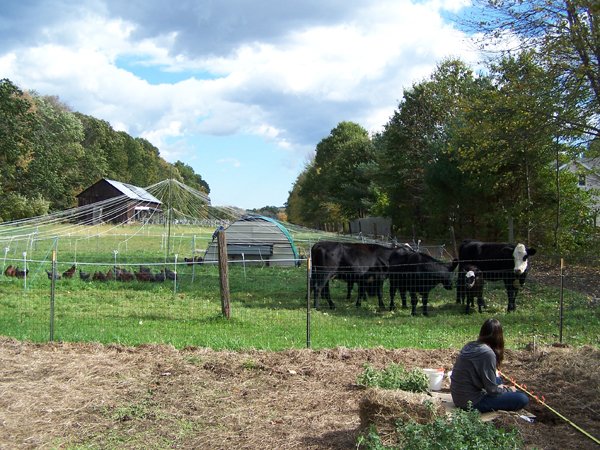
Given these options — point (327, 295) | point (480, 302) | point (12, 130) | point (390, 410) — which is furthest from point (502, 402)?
point (12, 130)

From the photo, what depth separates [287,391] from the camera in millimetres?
6906

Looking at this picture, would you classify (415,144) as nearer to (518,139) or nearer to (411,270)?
(518,139)

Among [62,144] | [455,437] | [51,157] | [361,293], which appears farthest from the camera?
[62,144]

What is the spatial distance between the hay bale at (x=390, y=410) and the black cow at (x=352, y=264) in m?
9.59

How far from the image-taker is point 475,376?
585cm

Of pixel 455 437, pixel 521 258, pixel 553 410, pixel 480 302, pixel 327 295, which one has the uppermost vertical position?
pixel 521 258

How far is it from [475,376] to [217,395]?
2.92 metres

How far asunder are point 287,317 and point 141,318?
3.13 m

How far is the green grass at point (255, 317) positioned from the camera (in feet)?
33.0

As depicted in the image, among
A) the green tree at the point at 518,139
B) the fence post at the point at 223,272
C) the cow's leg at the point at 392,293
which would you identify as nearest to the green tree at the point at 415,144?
Answer: the green tree at the point at 518,139

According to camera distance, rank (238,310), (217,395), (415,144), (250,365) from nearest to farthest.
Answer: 1. (217,395)
2. (250,365)
3. (238,310)
4. (415,144)

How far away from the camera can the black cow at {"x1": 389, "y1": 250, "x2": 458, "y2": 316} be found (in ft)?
47.7

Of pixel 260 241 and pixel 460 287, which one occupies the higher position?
pixel 260 241

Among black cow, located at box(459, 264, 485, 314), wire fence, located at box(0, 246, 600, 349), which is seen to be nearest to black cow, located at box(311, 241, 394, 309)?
wire fence, located at box(0, 246, 600, 349)
